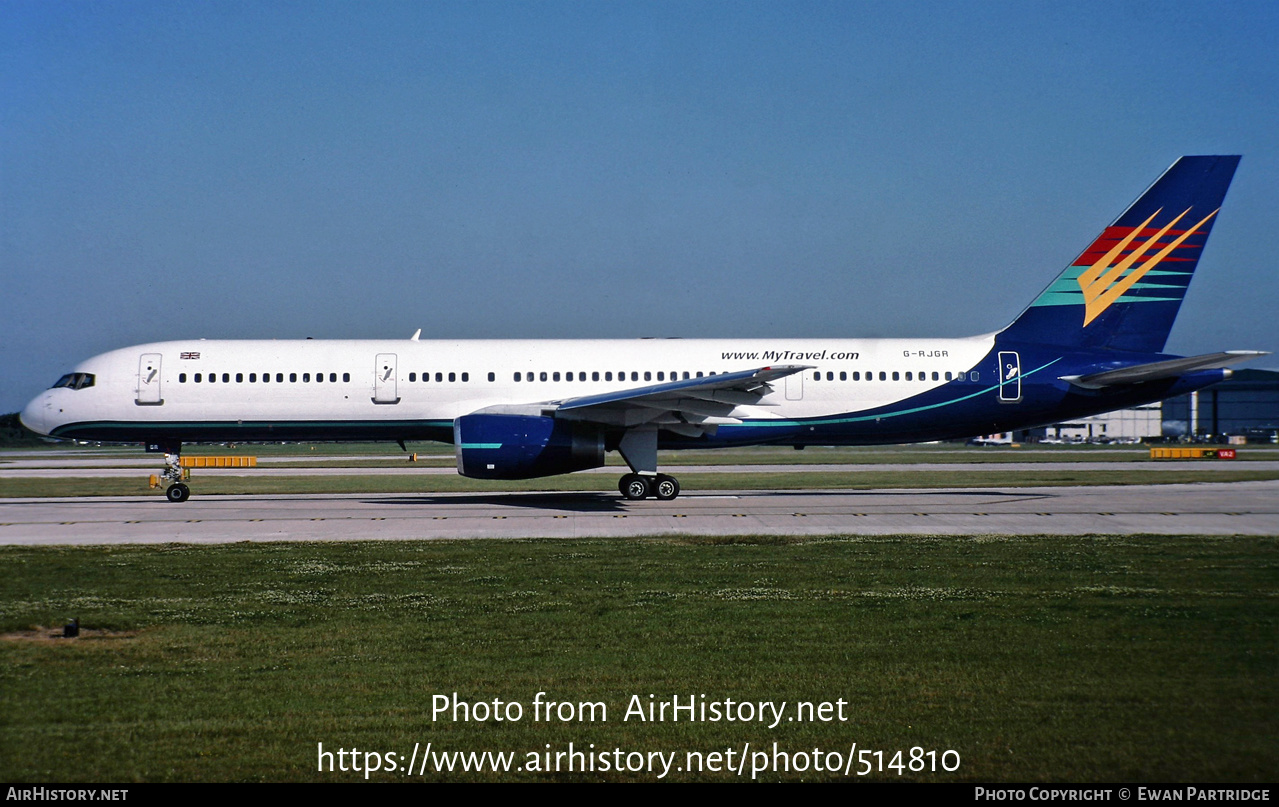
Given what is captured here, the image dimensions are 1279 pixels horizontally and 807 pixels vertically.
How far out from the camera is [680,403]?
23562 mm

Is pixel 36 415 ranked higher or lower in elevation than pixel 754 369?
lower

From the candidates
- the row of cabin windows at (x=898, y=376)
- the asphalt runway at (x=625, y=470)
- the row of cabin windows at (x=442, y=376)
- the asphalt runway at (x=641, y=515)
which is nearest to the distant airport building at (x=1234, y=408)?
the asphalt runway at (x=625, y=470)

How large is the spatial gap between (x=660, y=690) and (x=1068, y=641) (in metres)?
3.86

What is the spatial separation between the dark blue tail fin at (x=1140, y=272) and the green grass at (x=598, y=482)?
5.89 m

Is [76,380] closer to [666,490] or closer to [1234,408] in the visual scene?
[666,490]

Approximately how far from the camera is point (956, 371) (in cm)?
2591

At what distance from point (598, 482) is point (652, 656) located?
→ 24.1 m

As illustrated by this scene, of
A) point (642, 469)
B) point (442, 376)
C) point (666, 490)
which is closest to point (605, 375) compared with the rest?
point (642, 469)

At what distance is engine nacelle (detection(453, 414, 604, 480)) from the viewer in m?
22.9

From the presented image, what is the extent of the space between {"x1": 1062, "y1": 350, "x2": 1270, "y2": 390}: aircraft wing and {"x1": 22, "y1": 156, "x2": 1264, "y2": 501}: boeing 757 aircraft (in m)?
0.08

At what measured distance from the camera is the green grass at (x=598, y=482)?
29.8 meters

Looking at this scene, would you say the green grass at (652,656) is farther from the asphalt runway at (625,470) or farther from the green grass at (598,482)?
the asphalt runway at (625,470)
